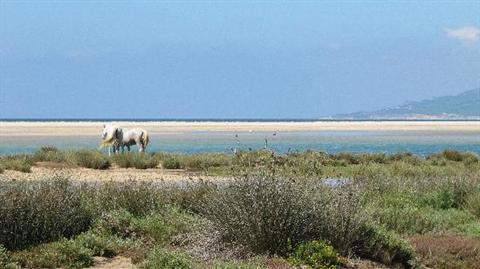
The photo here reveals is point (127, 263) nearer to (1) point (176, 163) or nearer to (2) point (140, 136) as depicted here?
(1) point (176, 163)

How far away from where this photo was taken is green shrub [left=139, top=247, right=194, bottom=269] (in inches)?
390

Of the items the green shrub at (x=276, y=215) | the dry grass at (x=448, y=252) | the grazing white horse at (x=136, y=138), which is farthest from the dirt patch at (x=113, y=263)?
the grazing white horse at (x=136, y=138)

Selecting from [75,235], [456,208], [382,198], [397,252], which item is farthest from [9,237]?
[456,208]

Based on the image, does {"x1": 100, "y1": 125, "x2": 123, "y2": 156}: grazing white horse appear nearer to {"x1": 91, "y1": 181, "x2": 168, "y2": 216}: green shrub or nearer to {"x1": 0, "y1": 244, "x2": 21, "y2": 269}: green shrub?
{"x1": 91, "y1": 181, "x2": 168, "y2": 216}: green shrub

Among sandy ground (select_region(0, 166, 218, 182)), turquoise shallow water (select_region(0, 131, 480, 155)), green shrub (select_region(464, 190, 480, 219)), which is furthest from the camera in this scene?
turquoise shallow water (select_region(0, 131, 480, 155))

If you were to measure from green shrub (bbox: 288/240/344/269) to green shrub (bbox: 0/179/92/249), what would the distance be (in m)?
3.76

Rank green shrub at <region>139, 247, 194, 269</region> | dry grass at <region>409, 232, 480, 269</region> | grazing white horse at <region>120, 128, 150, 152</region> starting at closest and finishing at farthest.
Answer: green shrub at <region>139, 247, 194, 269</region>
dry grass at <region>409, 232, 480, 269</region>
grazing white horse at <region>120, 128, 150, 152</region>

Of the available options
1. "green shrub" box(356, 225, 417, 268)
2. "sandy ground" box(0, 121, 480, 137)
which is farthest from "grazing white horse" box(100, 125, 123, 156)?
"sandy ground" box(0, 121, 480, 137)

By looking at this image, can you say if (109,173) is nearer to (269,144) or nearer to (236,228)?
(236,228)

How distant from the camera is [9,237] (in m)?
11.4

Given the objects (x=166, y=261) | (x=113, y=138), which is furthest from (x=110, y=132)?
(x=166, y=261)

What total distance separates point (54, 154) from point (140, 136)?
6.04 m

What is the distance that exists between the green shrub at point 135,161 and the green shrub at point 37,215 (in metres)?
19.1

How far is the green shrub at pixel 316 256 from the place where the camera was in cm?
1036
